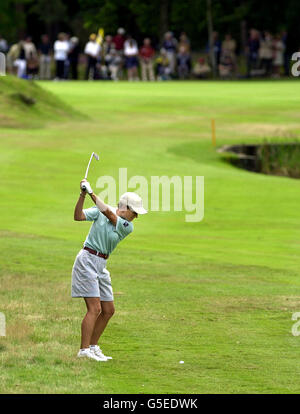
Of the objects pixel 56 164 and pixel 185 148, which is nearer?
pixel 56 164

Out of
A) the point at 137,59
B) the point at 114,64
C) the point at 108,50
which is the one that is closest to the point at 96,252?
the point at 108,50

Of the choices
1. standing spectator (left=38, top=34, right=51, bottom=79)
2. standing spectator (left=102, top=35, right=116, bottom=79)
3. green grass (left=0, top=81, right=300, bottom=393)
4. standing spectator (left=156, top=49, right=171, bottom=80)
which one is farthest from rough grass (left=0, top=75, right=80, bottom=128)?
standing spectator (left=156, top=49, right=171, bottom=80)

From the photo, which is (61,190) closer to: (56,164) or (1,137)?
(56,164)

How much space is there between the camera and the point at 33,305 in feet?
48.1

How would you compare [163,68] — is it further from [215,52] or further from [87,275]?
[87,275]

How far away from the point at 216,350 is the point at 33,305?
3.18 m

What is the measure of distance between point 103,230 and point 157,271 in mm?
6718

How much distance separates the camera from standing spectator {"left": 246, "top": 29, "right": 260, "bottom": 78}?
198ft

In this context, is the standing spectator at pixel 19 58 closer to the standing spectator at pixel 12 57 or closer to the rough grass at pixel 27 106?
the standing spectator at pixel 12 57

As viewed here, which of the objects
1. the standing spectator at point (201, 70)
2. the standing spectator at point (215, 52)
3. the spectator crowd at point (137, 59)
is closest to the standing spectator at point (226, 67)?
the spectator crowd at point (137, 59)

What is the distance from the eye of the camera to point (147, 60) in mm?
60188

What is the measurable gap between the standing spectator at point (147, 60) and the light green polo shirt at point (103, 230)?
47.7m

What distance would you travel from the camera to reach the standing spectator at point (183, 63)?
197 feet

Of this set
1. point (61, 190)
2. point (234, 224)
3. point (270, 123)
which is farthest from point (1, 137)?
point (234, 224)
